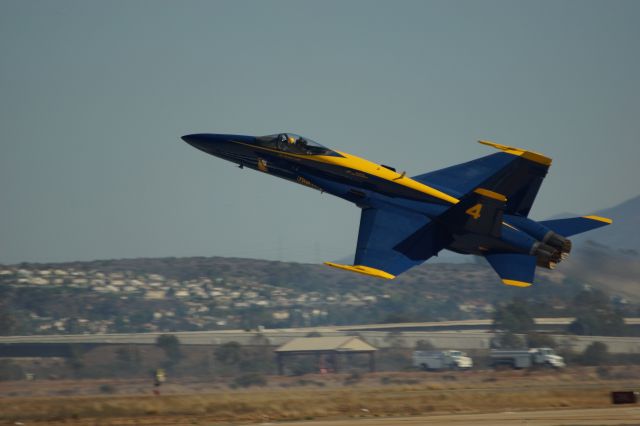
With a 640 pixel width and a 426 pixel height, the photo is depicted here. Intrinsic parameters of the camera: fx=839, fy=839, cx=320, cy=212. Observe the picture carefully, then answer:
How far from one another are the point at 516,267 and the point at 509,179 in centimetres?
408

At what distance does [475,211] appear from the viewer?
3806cm

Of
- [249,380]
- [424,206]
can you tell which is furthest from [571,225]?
[249,380]

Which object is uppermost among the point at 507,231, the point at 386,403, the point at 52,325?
the point at 507,231

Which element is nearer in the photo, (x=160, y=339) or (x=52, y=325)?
(x=160, y=339)

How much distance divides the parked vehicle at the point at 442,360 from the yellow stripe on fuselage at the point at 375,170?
32.1 m

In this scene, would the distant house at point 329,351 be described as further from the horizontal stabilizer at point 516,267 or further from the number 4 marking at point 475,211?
the number 4 marking at point 475,211

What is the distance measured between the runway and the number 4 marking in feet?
28.8

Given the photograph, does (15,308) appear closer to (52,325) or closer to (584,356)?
(52,325)

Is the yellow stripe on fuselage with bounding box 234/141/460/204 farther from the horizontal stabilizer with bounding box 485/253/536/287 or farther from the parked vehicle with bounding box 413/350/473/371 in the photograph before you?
the parked vehicle with bounding box 413/350/473/371

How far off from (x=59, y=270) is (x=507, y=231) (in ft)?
345

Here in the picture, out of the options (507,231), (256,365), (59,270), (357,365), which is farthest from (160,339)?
(59,270)

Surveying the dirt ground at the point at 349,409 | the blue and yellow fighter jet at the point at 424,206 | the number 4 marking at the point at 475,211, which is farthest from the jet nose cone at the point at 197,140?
the number 4 marking at the point at 475,211

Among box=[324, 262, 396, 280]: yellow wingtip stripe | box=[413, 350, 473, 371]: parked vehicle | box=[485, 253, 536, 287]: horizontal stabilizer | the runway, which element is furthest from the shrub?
the runway

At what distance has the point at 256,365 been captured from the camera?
72875 mm
